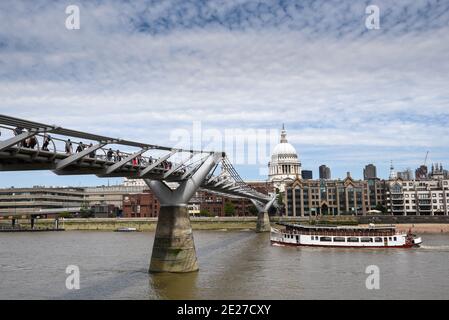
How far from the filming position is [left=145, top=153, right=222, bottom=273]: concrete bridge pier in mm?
33562

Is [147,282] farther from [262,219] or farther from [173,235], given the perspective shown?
[262,219]

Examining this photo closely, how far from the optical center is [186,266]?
111 feet

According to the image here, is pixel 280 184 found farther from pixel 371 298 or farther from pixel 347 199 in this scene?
pixel 371 298

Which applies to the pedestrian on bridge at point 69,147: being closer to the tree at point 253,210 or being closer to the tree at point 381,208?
the tree at point 381,208

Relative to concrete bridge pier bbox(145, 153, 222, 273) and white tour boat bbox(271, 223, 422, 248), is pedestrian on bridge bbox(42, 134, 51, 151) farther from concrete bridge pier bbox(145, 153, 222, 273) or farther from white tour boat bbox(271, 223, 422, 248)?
white tour boat bbox(271, 223, 422, 248)

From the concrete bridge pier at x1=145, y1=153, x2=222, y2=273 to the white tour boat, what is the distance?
2856cm

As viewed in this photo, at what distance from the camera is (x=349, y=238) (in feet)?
192

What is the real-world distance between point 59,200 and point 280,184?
261ft

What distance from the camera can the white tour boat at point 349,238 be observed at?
187ft

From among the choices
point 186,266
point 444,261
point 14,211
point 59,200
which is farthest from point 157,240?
point 59,200

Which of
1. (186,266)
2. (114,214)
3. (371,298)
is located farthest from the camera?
(114,214)

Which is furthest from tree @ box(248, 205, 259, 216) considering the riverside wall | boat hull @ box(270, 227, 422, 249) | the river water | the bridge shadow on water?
the bridge shadow on water

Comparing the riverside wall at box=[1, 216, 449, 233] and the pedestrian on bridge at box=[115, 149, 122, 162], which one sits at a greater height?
the pedestrian on bridge at box=[115, 149, 122, 162]

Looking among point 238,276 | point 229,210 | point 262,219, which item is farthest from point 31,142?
point 229,210
